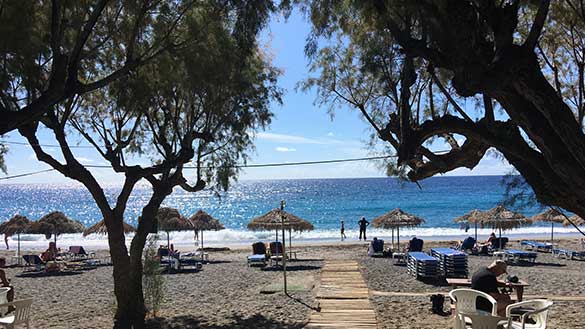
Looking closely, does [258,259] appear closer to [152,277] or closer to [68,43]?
[152,277]

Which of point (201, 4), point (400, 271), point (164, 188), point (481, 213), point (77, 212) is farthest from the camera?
point (77, 212)

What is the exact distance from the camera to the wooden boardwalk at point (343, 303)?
858cm

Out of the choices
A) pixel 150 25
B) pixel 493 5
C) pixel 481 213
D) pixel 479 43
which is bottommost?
pixel 481 213

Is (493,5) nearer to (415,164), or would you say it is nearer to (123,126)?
(415,164)

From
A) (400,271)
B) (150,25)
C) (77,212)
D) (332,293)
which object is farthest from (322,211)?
(150,25)

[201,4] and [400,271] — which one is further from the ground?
[201,4]

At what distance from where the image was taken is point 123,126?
10789mm

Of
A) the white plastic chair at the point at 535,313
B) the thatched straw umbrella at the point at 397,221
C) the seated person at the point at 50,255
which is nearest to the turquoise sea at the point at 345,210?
the thatched straw umbrella at the point at 397,221

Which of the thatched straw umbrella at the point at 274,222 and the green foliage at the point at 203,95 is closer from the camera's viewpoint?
the green foliage at the point at 203,95

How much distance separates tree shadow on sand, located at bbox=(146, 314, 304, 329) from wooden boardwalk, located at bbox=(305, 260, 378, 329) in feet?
1.99

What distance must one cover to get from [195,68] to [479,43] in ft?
15.2

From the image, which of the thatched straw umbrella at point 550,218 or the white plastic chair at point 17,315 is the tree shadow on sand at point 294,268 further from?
the thatched straw umbrella at point 550,218

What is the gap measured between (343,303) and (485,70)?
6749mm

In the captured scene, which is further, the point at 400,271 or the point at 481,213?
the point at 481,213
